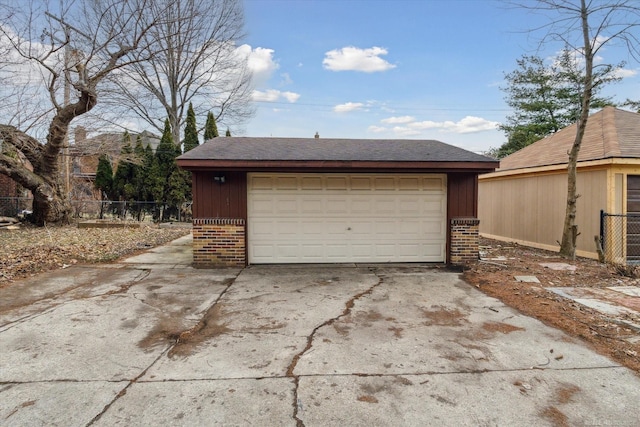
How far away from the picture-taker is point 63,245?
9000mm

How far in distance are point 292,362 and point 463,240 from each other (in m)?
5.49

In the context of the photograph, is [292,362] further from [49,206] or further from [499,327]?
[49,206]

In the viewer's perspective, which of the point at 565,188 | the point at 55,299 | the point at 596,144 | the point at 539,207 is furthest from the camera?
the point at 539,207

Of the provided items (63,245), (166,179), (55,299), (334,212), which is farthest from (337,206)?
(166,179)

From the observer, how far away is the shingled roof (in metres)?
6.90

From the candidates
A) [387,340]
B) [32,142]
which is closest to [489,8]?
[387,340]

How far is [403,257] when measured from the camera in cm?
781

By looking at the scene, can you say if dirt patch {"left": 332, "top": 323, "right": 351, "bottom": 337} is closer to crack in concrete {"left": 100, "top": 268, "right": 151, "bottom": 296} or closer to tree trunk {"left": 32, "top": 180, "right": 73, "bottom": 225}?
crack in concrete {"left": 100, "top": 268, "right": 151, "bottom": 296}

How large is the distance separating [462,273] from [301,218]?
3323 mm

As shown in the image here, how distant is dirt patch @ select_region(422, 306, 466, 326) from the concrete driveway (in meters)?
0.02

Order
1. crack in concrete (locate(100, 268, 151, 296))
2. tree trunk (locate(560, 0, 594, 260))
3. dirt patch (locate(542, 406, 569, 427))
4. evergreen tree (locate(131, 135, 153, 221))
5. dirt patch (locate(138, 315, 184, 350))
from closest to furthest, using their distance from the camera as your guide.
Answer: dirt patch (locate(542, 406, 569, 427)) < dirt patch (locate(138, 315, 184, 350)) < crack in concrete (locate(100, 268, 151, 296)) < tree trunk (locate(560, 0, 594, 260)) < evergreen tree (locate(131, 135, 153, 221))

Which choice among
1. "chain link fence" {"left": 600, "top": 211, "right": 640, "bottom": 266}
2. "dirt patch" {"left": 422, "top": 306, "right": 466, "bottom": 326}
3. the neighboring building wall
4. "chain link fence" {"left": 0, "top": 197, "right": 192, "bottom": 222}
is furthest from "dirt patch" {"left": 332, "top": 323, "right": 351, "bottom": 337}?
"chain link fence" {"left": 0, "top": 197, "right": 192, "bottom": 222}

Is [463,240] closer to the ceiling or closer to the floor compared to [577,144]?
closer to the floor

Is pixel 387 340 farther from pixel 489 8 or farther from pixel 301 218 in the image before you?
pixel 489 8
